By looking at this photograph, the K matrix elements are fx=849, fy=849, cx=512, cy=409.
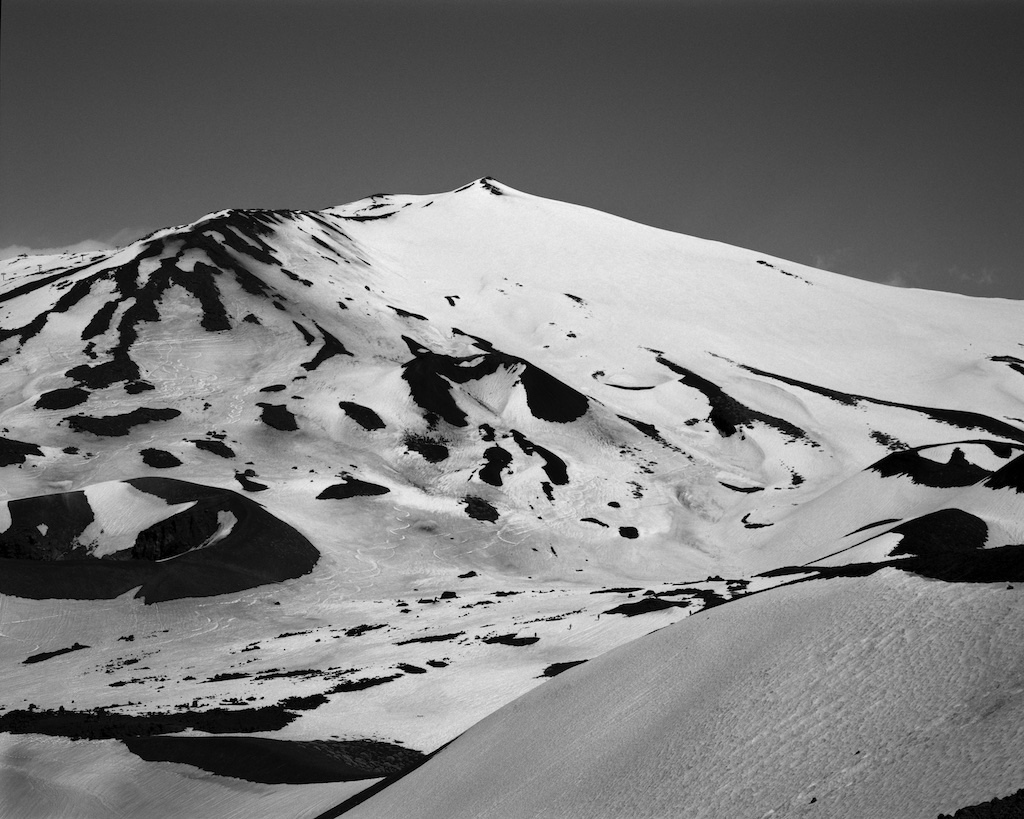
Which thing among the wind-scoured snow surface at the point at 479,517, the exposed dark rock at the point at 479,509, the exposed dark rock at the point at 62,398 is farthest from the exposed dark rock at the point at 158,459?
the exposed dark rock at the point at 479,509

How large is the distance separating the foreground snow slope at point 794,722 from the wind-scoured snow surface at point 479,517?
5 centimetres

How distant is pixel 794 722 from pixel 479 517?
217ft

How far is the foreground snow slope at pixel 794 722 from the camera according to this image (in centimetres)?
780

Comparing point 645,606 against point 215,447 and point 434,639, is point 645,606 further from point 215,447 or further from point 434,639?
point 215,447

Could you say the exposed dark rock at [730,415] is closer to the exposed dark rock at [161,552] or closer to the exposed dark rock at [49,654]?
the exposed dark rock at [161,552]

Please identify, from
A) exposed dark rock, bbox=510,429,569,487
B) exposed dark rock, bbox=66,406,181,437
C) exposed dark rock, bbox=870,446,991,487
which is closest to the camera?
exposed dark rock, bbox=870,446,991,487

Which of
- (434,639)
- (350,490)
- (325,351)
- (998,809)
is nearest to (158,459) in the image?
(350,490)

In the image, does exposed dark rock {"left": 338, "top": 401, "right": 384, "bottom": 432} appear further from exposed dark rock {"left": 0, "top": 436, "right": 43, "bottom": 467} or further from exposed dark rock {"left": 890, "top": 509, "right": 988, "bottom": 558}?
→ exposed dark rock {"left": 890, "top": 509, "right": 988, "bottom": 558}

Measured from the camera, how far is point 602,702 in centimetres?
1277

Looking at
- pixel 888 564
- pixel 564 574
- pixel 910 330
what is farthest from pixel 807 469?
pixel 888 564

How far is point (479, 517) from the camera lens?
74.7 metres

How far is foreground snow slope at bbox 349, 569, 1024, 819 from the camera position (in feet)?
25.6

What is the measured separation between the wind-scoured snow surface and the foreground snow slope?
0.05 m

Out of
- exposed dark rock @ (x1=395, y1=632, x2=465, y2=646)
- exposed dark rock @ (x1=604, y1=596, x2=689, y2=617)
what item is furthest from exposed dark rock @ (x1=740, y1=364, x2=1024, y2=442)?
exposed dark rock @ (x1=395, y1=632, x2=465, y2=646)
